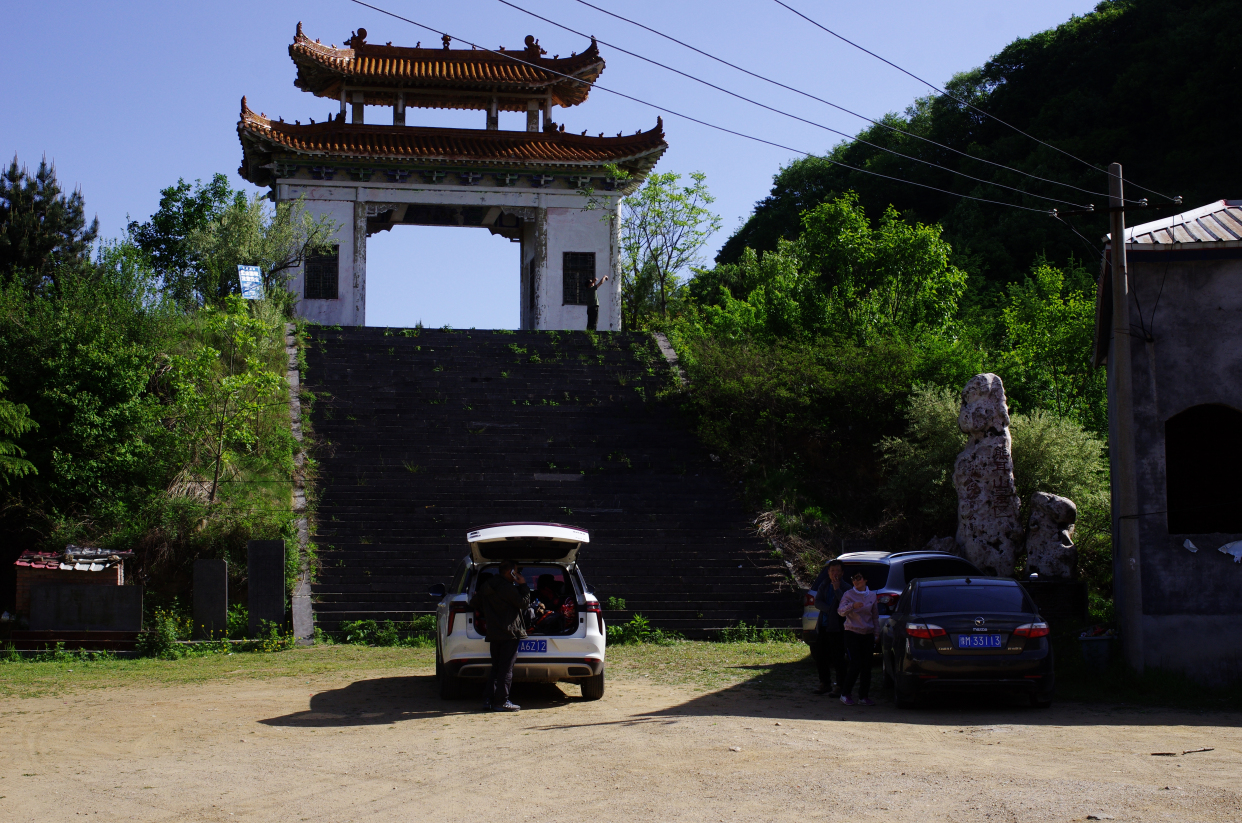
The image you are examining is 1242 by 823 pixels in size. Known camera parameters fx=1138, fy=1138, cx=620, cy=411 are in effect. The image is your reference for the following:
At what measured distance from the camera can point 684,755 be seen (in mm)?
8469

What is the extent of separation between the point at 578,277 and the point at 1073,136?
985 inches

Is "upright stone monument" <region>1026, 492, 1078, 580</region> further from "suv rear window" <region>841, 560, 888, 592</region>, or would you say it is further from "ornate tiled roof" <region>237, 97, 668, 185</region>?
"ornate tiled roof" <region>237, 97, 668, 185</region>

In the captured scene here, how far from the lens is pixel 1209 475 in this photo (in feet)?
45.6

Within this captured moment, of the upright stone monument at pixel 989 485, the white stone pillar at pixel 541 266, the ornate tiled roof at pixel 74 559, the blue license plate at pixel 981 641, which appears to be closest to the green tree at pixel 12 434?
the ornate tiled roof at pixel 74 559

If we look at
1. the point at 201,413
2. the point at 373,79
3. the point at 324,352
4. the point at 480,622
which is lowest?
the point at 480,622

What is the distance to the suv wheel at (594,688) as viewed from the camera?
11.5 metres

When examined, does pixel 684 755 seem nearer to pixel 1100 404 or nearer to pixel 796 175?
pixel 1100 404

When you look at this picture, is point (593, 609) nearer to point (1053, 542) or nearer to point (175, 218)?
point (1053, 542)

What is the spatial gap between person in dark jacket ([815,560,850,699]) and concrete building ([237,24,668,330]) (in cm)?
2343

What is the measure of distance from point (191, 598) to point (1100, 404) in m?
20.4

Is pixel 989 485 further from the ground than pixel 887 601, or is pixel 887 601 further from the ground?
pixel 989 485

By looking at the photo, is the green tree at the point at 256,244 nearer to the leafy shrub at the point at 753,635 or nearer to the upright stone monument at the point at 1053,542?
the leafy shrub at the point at 753,635

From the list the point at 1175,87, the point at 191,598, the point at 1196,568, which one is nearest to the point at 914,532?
the point at 1196,568

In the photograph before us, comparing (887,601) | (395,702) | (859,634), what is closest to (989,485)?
(887,601)
